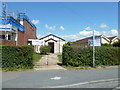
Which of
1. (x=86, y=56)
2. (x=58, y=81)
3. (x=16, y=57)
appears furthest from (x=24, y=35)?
(x=58, y=81)

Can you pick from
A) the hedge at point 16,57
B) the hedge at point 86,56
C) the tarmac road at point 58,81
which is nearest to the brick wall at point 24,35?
the hedge at point 16,57

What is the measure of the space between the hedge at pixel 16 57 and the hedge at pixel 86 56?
3143mm

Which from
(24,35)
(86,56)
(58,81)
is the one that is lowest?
(58,81)

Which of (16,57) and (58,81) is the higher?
(16,57)

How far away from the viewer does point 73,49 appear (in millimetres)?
10289

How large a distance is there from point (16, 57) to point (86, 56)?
5.91m

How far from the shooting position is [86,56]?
10414mm

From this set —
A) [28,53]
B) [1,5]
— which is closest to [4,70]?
[28,53]

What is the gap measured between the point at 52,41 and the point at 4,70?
1936 cm

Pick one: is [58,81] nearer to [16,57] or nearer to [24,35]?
[16,57]

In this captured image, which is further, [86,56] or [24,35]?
[24,35]

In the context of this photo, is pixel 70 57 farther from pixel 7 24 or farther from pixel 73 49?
pixel 7 24

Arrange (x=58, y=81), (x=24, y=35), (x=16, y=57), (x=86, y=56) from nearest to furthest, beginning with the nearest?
(x=58, y=81) → (x=16, y=57) → (x=86, y=56) → (x=24, y=35)

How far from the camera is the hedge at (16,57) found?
8859 mm
